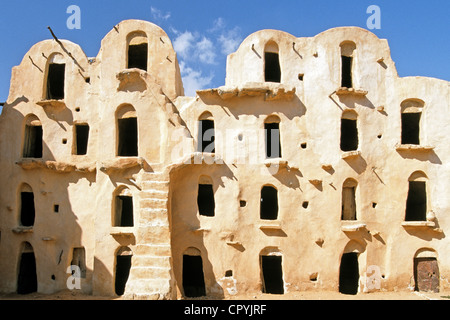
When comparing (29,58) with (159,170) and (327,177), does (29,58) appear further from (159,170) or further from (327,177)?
(327,177)

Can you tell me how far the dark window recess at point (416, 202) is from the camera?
21125 millimetres

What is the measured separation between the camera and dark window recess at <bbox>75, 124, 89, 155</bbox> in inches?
886

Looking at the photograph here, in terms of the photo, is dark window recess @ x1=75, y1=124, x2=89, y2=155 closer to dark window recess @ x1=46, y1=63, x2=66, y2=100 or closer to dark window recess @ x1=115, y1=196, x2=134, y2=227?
dark window recess @ x1=46, y1=63, x2=66, y2=100

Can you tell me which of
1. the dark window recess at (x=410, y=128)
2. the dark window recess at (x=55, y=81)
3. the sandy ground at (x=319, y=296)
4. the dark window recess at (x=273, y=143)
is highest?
the dark window recess at (x=55, y=81)

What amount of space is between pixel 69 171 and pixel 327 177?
13.8m

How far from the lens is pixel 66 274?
67.4 feet

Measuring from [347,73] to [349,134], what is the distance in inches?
135

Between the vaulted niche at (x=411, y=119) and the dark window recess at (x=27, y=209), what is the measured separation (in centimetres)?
2130

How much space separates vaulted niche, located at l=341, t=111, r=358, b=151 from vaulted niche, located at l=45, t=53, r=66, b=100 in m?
16.4

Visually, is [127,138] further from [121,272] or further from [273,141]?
[273,141]

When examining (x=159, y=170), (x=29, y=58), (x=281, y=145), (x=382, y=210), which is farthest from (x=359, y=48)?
(x=29, y=58)

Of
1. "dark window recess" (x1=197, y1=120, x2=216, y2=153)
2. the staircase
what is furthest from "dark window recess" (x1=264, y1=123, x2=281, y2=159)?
the staircase

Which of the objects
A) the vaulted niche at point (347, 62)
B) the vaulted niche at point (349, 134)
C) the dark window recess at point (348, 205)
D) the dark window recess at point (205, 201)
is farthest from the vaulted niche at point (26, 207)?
the vaulted niche at point (347, 62)

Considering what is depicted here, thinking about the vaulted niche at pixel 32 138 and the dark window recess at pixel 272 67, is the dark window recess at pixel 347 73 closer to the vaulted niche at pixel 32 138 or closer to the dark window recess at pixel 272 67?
the dark window recess at pixel 272 67
